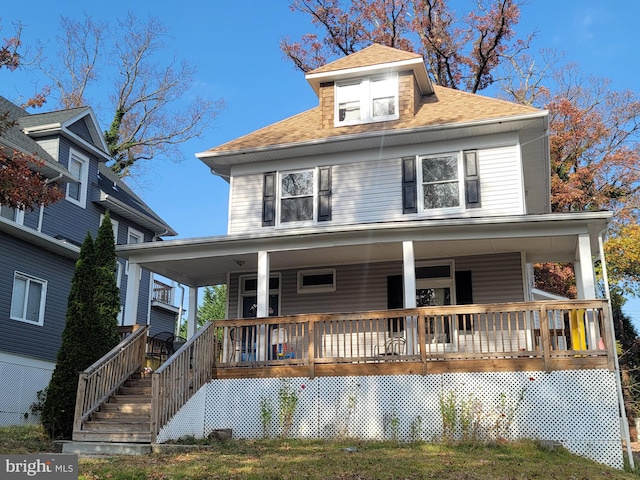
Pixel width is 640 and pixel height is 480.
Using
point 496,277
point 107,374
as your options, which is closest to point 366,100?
point 496,277

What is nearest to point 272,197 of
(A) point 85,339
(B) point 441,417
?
(A) point 85,339

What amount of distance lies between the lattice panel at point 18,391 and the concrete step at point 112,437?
5.90 metres

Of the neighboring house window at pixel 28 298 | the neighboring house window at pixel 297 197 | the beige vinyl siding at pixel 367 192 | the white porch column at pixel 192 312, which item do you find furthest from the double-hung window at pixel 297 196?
the neighboring house window at pixel 28 298

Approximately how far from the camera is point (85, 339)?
484 inches

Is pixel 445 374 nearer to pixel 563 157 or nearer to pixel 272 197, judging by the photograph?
pixel 272 197

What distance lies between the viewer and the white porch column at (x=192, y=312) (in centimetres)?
1608

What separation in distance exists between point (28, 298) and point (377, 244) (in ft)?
32.4

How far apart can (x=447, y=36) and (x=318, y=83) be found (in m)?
11.2

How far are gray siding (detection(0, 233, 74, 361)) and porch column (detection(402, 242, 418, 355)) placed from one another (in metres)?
10.0

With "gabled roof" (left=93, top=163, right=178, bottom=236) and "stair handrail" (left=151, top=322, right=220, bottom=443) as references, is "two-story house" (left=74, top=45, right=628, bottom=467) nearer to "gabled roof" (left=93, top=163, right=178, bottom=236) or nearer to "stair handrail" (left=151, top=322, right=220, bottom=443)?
"stair handrail" (left=151, top=322, right=220, bottom=443)

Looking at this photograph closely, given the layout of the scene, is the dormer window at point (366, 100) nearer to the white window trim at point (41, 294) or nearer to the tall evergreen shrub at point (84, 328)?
the tall evergreen shrub at point (84, 328)

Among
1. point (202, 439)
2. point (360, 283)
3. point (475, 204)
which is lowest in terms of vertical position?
point (202, 439)

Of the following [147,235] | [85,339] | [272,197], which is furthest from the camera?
[147,235]

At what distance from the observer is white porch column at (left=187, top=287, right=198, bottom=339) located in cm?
1608
